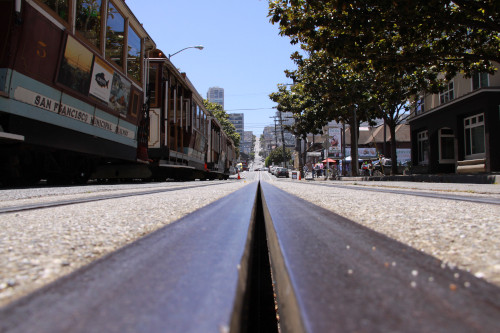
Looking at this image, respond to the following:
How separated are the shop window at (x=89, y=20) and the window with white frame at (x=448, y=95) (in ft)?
70.7

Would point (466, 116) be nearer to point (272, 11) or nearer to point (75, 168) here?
point (272, 11)

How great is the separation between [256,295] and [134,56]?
1005cm

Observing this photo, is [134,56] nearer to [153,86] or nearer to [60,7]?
[153,86]

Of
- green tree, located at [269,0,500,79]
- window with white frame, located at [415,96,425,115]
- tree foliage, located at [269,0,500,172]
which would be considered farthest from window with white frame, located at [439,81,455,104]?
green tree, located at [269,0,500,79]

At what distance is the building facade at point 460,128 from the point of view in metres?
17.7

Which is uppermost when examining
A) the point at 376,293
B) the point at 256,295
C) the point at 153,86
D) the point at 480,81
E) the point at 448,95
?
the point at 448,95

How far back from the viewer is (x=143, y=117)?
418 inches

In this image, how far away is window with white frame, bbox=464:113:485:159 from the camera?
19.2 meters

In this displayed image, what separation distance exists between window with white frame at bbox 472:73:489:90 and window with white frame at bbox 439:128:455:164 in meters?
4.84

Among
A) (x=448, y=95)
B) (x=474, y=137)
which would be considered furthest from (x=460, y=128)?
(x=448, y=95)

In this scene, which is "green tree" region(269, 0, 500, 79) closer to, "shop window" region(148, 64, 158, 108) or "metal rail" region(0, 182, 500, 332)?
"shop window" region(148, 64, 158, 108)

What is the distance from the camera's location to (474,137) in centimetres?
1991

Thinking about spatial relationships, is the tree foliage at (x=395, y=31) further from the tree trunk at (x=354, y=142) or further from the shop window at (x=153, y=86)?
the tree trunk at (x=354, y=142)

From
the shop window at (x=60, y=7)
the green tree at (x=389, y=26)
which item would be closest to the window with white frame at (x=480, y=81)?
the green tree at (x=389, y=26)
